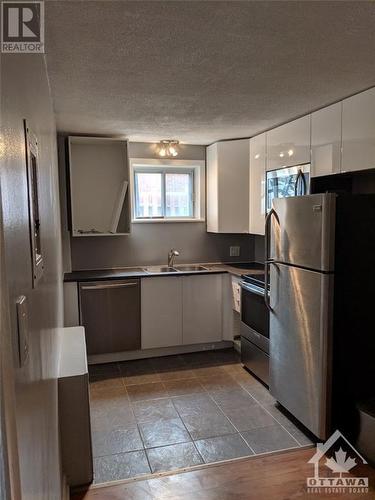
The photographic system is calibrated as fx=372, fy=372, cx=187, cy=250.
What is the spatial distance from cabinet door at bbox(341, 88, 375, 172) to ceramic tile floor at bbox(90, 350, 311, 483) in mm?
1864

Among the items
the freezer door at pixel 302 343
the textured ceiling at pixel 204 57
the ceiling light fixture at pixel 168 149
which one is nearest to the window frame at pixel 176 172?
the ceiling light fixture at pixel 168 149

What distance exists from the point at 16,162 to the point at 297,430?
252 centimetres

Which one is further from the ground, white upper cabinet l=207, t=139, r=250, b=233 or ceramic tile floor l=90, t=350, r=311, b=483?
white upper cabinet l=207, t=139, r=250, b=233

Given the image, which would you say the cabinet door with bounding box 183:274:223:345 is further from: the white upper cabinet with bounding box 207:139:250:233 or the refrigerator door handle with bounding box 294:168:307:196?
the refrigerator door handle with bounding box 294:168:307:196

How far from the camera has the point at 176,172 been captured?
174 inches

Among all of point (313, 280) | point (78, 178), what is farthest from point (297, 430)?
point (78, 178)

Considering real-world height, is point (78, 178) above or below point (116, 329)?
above

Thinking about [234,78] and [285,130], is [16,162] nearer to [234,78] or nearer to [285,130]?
[234,78]

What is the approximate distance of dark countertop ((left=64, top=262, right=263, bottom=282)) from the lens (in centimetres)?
363

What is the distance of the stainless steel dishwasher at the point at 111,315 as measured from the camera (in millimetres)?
3586

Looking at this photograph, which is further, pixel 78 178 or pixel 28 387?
pixel 78 178

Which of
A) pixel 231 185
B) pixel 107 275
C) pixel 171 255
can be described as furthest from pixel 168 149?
pixel 107 275

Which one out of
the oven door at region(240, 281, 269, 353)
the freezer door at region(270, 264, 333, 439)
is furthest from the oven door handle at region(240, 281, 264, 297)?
the freezer door at region(270, 264, 333, 439)

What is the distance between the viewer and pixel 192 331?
393cm
